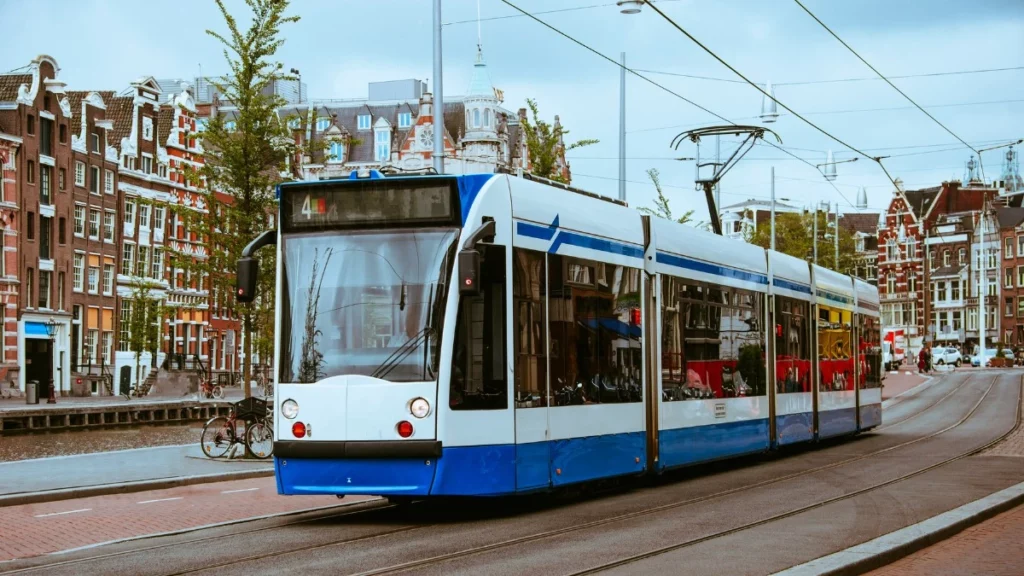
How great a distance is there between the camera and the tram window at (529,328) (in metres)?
12.9

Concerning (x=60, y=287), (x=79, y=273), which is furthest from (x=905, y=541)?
(x=79, y=273)

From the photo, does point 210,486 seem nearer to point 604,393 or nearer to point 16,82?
point 604,393

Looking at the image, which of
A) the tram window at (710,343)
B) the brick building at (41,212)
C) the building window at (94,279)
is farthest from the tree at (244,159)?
the building window at (94,279)

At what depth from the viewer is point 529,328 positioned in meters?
13.1

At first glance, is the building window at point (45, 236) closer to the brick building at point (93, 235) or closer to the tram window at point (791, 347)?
the brick building at point (93, 235)

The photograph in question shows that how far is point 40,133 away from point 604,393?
181 ft

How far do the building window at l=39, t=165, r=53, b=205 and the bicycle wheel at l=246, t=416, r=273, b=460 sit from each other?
152ft

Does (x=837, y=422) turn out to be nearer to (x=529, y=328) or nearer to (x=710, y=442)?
(x=710, y=442)

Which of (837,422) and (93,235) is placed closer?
(837,422)

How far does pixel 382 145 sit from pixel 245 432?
271 ft

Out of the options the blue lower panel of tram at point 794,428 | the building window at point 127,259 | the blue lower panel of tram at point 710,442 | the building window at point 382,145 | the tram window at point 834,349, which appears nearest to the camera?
the blue lower panel of tram at point 710,442

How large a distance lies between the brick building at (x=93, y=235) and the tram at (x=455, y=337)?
54.4 m

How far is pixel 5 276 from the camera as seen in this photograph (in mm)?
62250

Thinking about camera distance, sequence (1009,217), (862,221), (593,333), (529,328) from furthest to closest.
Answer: (862,221)
(1009,217)
(593,333)
(529,328)
